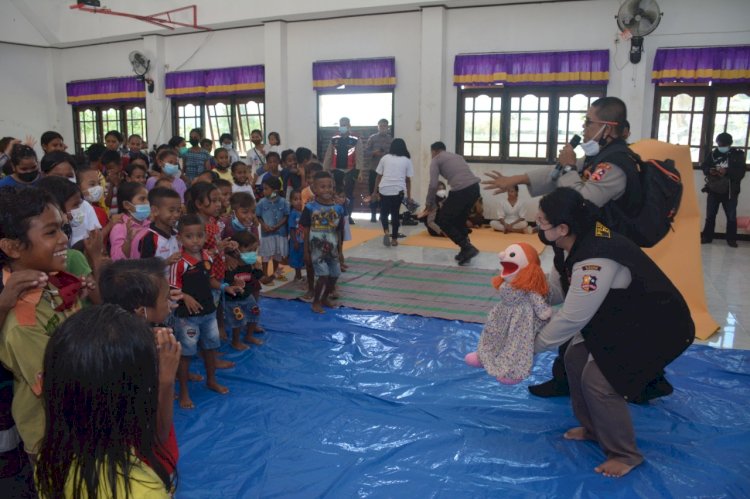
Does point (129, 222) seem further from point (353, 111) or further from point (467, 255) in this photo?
point (353, 111)

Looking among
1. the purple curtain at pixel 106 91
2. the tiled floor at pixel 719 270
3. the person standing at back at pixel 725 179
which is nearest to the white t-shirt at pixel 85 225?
the tiled floor at pixel 719 270

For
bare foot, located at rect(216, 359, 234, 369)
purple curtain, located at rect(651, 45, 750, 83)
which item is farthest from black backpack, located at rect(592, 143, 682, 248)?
purple curtain, located at rect(651, 45, 750, 83)

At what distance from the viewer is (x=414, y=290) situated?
18.8 ft

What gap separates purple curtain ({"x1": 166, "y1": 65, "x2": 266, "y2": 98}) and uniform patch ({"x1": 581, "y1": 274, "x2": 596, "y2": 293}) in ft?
31.3

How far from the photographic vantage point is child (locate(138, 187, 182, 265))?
324 centimetres

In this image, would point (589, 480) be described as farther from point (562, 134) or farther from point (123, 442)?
point (562, 134)

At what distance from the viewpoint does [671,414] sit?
10.7 feet

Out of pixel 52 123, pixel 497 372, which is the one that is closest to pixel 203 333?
pixel 497 372

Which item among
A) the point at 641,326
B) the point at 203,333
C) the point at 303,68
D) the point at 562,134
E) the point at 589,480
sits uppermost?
the point at 303,68

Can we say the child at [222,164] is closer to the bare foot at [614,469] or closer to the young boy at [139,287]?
the young boy at [139,287]

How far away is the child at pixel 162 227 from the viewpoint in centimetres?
324

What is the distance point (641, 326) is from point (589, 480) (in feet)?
2.39

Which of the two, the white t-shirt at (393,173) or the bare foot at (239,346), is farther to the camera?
the white t-shirt at (393,173)

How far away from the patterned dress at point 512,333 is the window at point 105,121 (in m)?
11.6
